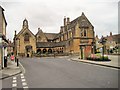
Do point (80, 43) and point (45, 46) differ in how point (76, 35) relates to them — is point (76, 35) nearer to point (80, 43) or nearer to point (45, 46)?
point (80, 43)

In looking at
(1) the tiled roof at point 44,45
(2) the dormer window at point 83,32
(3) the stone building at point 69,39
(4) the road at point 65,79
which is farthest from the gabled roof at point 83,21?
(4) the road at point 65,79

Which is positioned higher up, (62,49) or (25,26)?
(25,26)

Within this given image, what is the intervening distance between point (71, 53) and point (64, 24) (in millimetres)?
19604

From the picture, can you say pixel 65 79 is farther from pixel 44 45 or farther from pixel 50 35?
pixel 50 35

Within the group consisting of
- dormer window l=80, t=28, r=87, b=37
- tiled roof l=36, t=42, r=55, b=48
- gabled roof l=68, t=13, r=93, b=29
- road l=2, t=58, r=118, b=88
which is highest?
gabled roof l=68, t=13, r=93, b=29

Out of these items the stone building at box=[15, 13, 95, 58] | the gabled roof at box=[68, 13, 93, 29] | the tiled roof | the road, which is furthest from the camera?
the tiled roof

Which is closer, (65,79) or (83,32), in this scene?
(65,79)

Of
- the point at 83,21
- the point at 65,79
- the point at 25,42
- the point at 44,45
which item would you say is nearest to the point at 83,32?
the point at 83,21

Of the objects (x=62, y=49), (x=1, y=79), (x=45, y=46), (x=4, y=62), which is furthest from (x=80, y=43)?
(x=1, y=79)

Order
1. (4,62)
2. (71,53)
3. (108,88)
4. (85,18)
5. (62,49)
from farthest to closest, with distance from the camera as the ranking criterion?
(62,49)
(85,18)
(71,53)
(4,62)
(108,88)

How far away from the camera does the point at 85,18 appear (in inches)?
2751

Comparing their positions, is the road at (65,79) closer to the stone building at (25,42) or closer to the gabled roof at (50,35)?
the stone building at (25,42)

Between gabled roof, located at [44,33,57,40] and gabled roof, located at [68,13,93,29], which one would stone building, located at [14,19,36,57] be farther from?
gabled roof, located at [44,33,57,40]

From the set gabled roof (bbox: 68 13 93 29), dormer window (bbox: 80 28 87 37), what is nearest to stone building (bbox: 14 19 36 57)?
gabled roof (bbox: 68 13 93 29)
